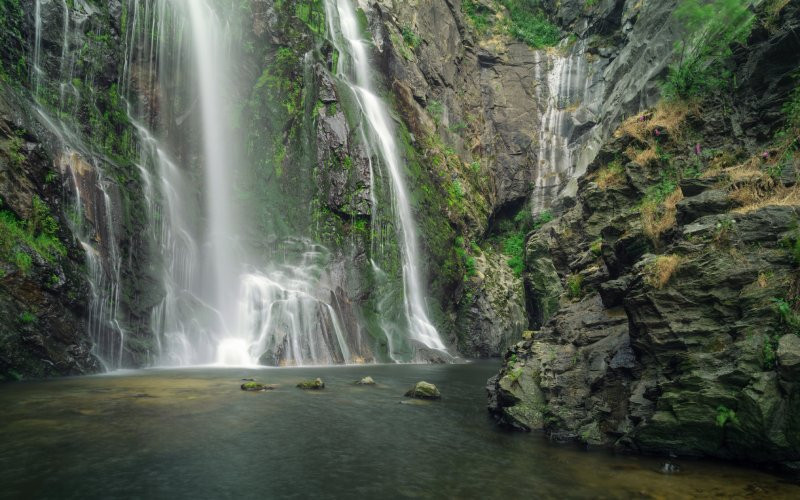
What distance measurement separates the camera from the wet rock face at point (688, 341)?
6562 millimetres

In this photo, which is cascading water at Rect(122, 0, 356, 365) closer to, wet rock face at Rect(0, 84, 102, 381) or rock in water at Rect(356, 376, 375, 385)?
wet rock face at Rect(0, 84, 102, 381)

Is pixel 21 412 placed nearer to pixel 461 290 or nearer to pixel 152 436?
pixel 152 436

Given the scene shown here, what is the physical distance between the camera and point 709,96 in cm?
1188

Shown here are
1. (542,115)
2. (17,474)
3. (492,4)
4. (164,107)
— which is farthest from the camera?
(492,4)

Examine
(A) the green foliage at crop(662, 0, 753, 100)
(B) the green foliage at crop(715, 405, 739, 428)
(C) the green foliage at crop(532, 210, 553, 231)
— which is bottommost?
(B) the green foliage at crop(715, 405, 739, 428)

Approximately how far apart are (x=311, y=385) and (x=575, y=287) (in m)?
7.38

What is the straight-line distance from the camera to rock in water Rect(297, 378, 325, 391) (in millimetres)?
12991

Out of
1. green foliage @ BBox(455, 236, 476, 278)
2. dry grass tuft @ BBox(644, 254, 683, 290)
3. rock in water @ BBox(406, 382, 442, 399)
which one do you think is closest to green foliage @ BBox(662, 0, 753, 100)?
dry grass tuft @ BBox(644, 254, 683, 290)

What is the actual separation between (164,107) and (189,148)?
82.4 inches

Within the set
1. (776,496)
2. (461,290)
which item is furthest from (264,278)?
(776,496)

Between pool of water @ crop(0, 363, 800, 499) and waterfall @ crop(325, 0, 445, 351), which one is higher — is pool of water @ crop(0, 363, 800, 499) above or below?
below

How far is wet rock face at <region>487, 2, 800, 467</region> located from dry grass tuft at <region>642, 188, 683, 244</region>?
0.06 meters

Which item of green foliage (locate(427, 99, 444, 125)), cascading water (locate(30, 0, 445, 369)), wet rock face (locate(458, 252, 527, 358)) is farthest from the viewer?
green foliage (locate(427, 99, 444, 125))

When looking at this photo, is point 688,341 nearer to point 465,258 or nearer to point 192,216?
point 192,216
